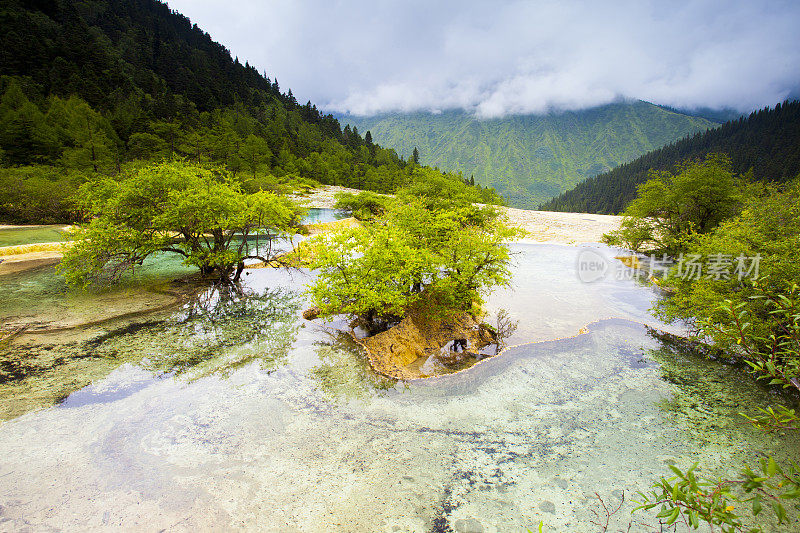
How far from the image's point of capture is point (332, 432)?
27.9 feet

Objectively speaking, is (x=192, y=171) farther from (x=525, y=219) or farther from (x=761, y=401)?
(x=525, y=219)

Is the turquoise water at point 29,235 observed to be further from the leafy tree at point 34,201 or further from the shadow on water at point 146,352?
the shadow on water at point 146,352

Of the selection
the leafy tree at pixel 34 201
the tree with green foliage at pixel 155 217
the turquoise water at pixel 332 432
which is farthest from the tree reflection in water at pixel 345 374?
the leafy tree at pixel 34 201

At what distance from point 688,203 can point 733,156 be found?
115 meters

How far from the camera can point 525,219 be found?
53.4 m

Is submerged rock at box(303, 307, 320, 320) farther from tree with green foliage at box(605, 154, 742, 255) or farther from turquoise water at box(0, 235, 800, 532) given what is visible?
tree with green foliage at box(605, 154, 742, 255)

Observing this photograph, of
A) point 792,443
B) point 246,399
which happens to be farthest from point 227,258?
point 792,443

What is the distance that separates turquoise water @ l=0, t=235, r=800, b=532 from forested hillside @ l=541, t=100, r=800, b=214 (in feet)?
352

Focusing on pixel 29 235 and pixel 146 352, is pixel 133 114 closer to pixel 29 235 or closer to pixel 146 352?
pixel 29 235

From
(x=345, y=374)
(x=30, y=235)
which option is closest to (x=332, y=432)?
(x=345, y=374)

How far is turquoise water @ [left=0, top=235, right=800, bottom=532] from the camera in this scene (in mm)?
6488

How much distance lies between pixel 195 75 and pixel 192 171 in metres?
114

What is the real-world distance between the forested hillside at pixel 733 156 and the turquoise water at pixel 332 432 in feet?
352

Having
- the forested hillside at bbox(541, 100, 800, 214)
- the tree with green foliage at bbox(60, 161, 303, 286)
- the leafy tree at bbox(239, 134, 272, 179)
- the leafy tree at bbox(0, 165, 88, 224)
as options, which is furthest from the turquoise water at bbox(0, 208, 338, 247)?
the forested hillside at bbox(541, 100, 800, 214)
